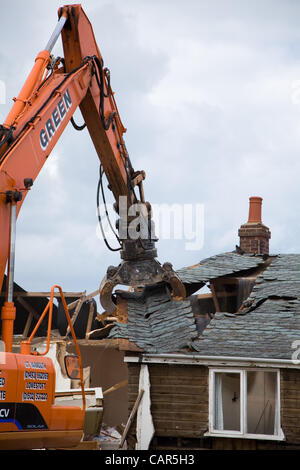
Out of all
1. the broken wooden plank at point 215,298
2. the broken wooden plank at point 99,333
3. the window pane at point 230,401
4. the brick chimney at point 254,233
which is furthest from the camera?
the brick chimney at point 254,233

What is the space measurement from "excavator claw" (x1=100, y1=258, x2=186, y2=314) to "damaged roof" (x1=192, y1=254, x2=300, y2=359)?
153 centimetres

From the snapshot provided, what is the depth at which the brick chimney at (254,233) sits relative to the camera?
22703 millimetres

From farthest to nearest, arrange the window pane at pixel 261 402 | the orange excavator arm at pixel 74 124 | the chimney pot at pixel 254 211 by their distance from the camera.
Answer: the chimney pot at pixel 254 211 → the window pane at pixel 261 402 → the orange excavator arm at pixel 74 124

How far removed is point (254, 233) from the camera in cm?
2270

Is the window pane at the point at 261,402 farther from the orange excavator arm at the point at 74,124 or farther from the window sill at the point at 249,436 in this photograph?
the orange excavator arm at the point at 74,124

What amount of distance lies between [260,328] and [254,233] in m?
7.58

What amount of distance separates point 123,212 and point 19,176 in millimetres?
5958

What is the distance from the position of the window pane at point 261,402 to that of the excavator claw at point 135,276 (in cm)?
305

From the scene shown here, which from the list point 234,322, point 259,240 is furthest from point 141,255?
point 259,240

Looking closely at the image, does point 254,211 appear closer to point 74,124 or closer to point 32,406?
point 74,124

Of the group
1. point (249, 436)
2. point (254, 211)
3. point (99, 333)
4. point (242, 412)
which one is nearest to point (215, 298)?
point (99, 333)

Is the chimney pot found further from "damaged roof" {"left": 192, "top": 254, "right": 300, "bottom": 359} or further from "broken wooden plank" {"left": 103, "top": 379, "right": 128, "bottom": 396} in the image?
"broken wooden plank" {"left": 103, "top": 379, "right": 128, "bottom": 396}

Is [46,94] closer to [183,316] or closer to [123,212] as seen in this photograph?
[123,212]

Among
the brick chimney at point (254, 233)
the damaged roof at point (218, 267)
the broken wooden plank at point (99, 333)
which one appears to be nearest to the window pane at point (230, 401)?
the damaged roof at point (218, 267)
